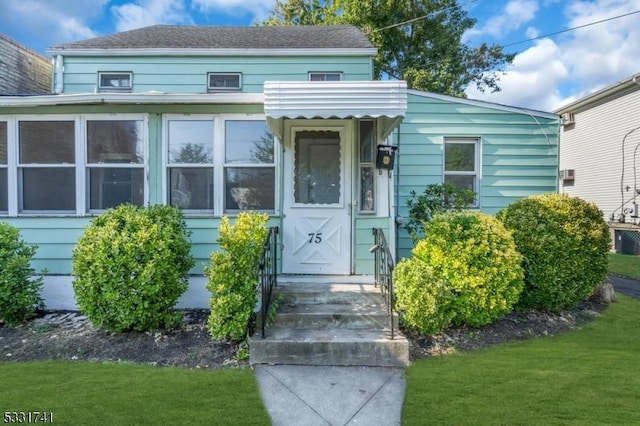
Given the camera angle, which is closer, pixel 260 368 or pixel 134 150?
pixel 260 368

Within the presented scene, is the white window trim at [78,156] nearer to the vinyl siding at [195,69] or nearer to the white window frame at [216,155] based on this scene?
the white window frame at [216,155]

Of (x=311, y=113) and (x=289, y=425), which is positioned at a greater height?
(x=311, y=113)

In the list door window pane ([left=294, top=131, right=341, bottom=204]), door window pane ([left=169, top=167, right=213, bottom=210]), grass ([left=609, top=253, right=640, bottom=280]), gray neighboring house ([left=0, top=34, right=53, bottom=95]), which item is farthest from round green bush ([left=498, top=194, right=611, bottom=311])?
gray neighboring house ([left=0, top=34, right=53, bottom=95])

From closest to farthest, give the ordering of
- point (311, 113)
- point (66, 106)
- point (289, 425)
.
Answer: point (289, 425), point (311, 113), point (66, 106)

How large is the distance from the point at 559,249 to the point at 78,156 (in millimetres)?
6748

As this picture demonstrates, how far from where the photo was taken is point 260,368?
12.1 feet

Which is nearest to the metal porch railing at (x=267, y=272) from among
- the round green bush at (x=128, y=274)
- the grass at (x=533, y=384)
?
the round green bush at (x=128, y=274)

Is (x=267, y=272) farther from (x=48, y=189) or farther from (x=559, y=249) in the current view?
(x=559, y=249)

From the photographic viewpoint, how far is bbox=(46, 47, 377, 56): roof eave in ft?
28.6

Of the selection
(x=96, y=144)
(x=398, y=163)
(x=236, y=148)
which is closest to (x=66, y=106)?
(x=96, y=144)

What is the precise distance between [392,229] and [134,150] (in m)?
3.83

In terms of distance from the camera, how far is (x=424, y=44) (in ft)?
54.9

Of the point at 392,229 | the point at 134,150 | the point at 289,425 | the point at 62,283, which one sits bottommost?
the point at 289,425

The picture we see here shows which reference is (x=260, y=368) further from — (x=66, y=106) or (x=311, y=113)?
(x=66, y=106)
